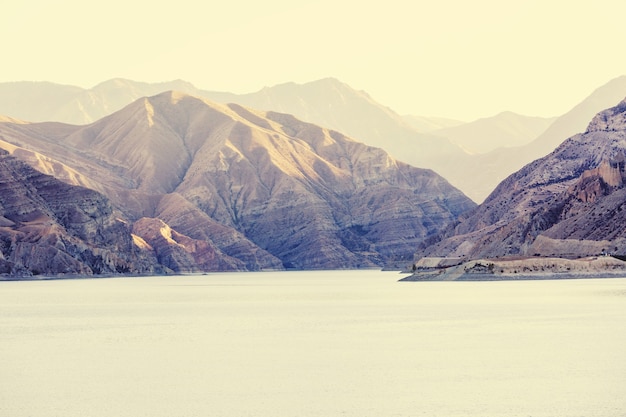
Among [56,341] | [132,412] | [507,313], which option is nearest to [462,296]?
[507,313]

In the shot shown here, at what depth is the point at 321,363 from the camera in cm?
7669

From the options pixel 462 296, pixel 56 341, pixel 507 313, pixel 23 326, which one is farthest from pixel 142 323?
pixel 462 296

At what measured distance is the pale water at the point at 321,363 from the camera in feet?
190

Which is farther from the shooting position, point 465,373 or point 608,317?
point 608,317

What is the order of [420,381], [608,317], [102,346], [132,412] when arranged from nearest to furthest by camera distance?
[132,412] → [420,381] → [102,346] → [608,317]

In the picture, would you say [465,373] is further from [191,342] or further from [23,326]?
[23,326]

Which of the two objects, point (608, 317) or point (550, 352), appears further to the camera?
point (608, 317)

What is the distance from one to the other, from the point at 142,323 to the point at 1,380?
53.4 metres

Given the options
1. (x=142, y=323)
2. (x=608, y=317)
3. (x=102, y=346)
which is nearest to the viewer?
(x=102, y=346)

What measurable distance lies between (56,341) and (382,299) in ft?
296

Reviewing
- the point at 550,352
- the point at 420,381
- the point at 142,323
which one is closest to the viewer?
the point at 420,381

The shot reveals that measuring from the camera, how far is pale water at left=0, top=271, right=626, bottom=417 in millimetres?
58000

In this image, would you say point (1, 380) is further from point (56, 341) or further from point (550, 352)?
point (550, 352)

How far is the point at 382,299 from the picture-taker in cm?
17975
